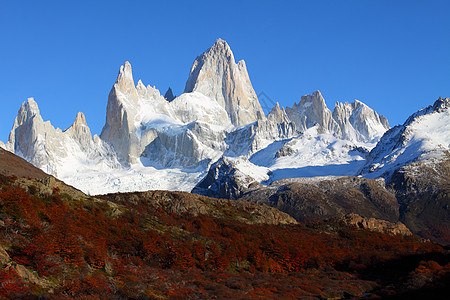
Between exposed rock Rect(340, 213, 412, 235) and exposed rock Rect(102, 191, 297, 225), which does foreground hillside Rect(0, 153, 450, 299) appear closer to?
exposed rock Rect(102, 191, 297, 225)

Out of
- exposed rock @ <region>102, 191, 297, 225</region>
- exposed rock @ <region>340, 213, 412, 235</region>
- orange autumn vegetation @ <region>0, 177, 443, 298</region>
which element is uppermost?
exposed rock @ <region>340, 213, 412, 235</region>

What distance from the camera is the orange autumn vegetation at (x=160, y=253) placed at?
1736 inches

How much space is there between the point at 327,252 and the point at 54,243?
43.5 meters

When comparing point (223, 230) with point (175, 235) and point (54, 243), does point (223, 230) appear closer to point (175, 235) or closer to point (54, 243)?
point (175, 235)

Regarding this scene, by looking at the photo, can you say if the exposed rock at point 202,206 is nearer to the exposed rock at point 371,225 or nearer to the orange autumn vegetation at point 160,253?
the orange autumn vegetation at point 160,253

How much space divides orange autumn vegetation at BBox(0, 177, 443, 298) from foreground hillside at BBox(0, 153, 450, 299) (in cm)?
14

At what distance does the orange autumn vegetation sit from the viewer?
4409 cm

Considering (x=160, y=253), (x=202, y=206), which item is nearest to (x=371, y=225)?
(x=202, y=206)

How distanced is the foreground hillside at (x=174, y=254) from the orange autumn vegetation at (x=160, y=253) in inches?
5.4

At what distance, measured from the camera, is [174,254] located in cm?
6088

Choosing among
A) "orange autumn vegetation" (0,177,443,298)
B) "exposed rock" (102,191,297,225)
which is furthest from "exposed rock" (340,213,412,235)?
"orange autumn vegetation" (0,177,443,298)

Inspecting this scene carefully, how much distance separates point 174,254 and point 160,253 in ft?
5.50

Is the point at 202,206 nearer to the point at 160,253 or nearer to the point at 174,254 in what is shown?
the point at 174,254

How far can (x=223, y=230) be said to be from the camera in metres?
78.5
